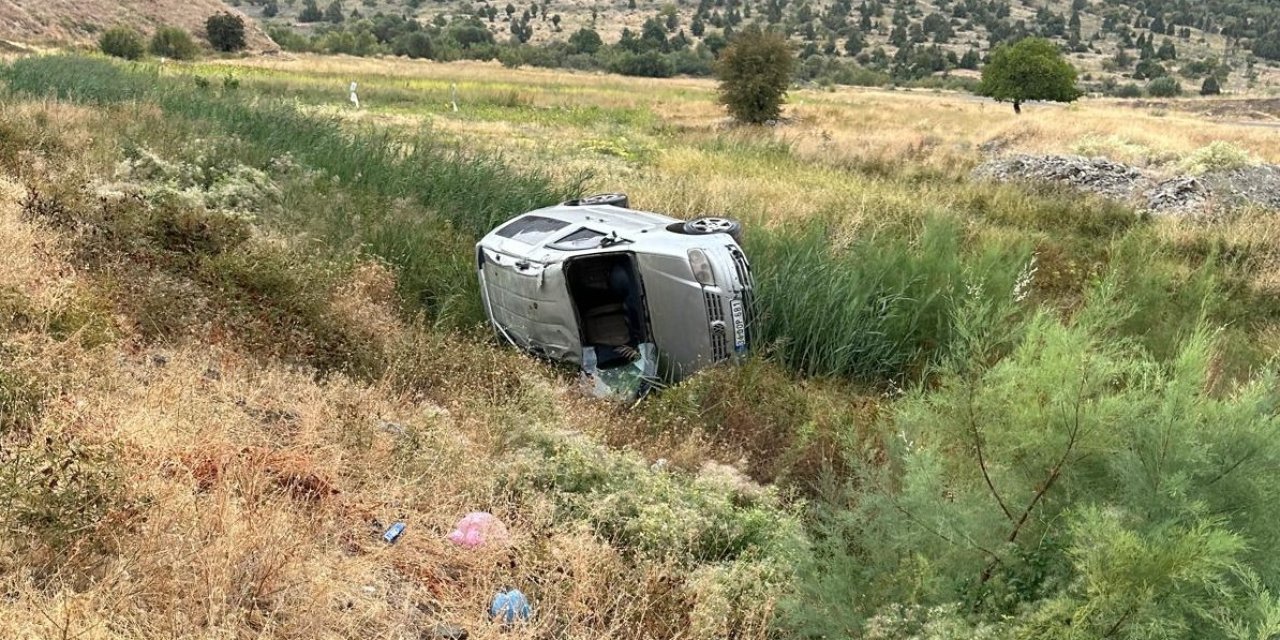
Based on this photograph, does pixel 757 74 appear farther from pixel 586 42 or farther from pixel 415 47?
pixel 586 42

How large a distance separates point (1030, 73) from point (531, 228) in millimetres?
40286

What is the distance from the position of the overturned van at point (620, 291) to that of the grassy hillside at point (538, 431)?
39cm

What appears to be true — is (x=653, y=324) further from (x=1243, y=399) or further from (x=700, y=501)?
(x=1243, y=399)

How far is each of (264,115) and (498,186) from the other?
494cm

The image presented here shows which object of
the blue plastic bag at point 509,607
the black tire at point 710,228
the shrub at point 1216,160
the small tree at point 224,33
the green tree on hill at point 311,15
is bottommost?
the shrub at point 1216,160

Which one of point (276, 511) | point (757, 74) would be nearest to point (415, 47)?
point (757, 74)

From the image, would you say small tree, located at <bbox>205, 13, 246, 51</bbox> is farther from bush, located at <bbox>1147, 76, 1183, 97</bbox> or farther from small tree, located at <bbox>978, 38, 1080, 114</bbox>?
bush, located at <bbox>1147, 76, 1183, 97</bbox>

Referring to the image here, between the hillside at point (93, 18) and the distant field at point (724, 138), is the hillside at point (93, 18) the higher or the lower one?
the higher one

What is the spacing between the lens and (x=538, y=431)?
4.94 m

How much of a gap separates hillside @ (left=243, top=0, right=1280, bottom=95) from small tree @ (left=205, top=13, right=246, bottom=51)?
1201cm

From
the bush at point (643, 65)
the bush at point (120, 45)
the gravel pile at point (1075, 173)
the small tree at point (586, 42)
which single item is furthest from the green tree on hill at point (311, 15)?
the gravel pile at point (1075, 173)

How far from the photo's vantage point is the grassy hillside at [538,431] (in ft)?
8.66

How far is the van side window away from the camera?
6922 mm

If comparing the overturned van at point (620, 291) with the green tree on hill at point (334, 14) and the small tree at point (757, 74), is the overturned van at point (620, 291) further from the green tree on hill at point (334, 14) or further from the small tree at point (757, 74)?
the green tree on hill at point (334, 14)
